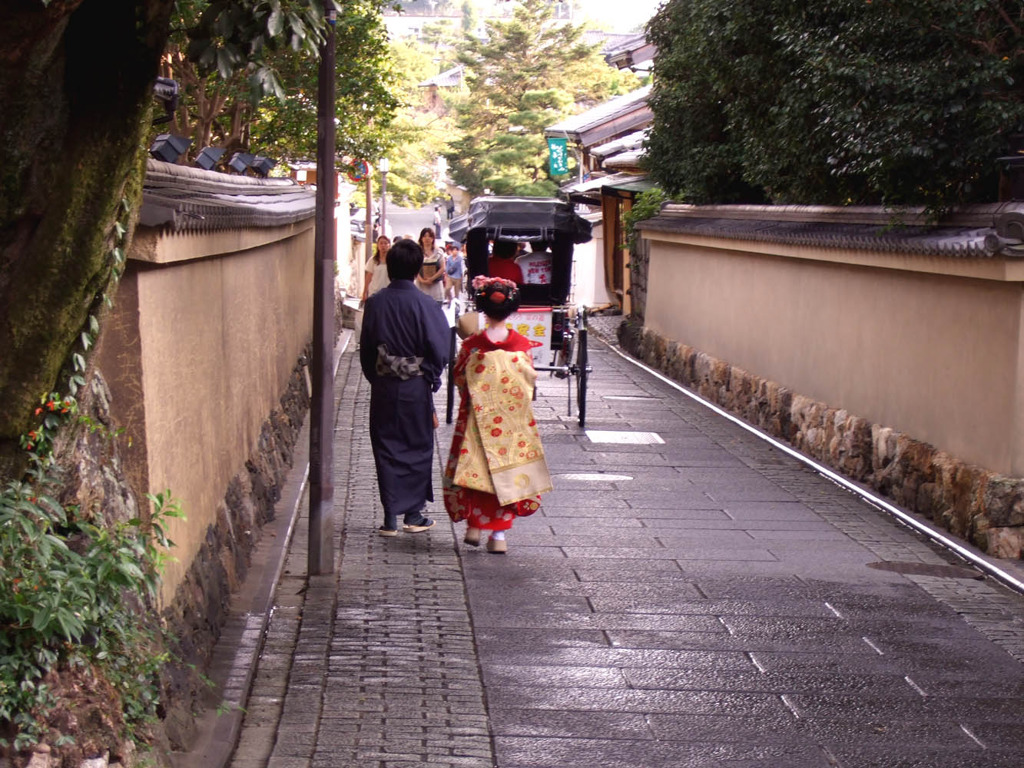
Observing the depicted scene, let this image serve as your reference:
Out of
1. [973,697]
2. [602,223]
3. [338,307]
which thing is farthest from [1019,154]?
[602,223]

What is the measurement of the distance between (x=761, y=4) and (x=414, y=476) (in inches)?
273

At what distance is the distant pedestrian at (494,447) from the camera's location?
875cm

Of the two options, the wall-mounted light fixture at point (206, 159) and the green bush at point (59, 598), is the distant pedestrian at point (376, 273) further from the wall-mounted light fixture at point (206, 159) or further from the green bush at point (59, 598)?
the green bush at point (59, 598)

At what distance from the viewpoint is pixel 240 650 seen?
6.52 meters

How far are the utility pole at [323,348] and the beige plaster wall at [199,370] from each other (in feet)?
→ 1.72

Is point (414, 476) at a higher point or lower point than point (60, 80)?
lower

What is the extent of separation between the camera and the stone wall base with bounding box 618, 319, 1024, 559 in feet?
29.5

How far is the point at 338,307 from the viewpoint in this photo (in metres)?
26.9

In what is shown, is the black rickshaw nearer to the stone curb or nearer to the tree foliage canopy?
the tree foliage canopy

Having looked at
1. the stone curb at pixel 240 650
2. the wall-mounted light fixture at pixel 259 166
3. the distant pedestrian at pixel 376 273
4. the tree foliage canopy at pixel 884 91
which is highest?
the tree foliage canopy at pixel 884 91

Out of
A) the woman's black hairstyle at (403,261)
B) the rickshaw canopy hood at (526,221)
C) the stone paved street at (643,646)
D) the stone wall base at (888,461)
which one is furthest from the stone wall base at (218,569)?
the rickshaw canopy hood at (526,221)

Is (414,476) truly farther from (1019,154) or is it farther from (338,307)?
(338,307)

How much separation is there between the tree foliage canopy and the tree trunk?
6968mm

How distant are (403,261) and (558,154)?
31596mm
